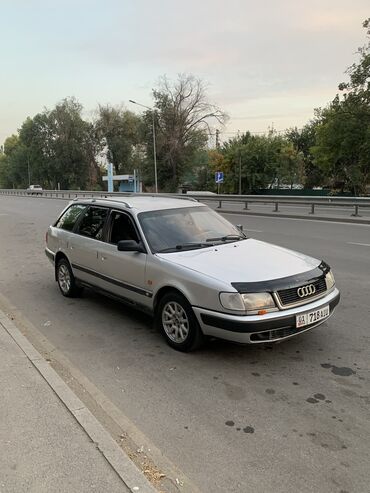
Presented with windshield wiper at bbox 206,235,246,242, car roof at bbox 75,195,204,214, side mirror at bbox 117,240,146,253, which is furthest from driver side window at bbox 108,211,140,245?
windshield wiper at bbox 206,235,246,242

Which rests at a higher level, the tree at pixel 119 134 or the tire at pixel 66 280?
the tree at pixel 119 134

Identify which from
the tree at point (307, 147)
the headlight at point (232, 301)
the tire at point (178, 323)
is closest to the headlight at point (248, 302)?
the headlight at point (232, 301)

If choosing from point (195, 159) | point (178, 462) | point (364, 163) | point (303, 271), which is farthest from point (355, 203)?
point (195, 159)

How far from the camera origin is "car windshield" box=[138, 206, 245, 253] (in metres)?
5.16

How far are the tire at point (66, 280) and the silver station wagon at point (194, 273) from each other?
166 mm

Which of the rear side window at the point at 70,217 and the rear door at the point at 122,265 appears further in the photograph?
A: the rear side window at the point at 70,217

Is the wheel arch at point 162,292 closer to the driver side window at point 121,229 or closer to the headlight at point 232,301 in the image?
the headlight at point 232,301

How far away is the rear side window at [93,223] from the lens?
19.9ft

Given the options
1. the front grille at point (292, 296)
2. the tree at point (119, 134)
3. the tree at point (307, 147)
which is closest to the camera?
the front grille at point (292, 296)

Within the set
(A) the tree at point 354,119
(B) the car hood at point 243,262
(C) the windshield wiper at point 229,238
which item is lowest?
(B) the car hood at point 243,262

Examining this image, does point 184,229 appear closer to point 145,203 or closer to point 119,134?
point 145,203

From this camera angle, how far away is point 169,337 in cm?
477

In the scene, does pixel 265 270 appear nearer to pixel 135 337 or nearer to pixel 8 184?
pixel 135 337

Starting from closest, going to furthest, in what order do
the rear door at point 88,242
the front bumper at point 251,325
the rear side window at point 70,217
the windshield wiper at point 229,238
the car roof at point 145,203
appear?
the front bumper at point 251,325 < the windshield wiper at point 229,238 < the car roof at point 145,203 < the rear door at point 88,242 < the rear side window at point 70,217
